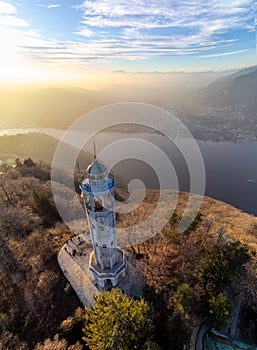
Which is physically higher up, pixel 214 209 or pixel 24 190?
pixel 24 190

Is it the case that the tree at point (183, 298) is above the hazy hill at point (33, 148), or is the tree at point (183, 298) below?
below

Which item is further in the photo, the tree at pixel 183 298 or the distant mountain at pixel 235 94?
the distant mountain at pixel 235 94

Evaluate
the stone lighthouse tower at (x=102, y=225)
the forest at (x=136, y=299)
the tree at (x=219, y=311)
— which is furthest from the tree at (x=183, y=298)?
the stone lighthouse tower at (x=102, y=225)

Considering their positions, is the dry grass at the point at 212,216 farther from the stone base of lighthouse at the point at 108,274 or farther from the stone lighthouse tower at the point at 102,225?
the stone lighthouse tower at the point at 102,225

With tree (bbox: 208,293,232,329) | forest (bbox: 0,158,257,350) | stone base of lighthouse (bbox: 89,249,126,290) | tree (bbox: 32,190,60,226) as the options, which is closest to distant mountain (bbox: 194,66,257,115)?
forest (bbox: 0,158,257,350)

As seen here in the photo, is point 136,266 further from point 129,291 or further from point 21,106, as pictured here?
point 21,106

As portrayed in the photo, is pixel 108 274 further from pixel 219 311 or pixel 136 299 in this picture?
pixel 219 311

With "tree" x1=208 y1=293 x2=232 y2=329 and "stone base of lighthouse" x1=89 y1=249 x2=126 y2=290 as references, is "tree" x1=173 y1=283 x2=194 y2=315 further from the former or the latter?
"stone base of lighthouse" x1=89 y1=249 x2=126 y2=290

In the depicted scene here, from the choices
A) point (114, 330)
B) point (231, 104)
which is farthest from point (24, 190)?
point (231, 104)
